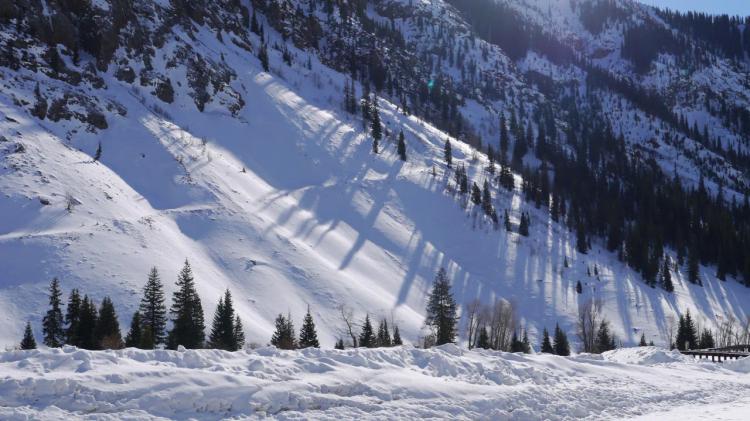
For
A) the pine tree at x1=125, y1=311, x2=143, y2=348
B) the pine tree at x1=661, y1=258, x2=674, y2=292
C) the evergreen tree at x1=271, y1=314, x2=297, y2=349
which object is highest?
the pine tree at x1=661, y1=258, x2=674, y2=292

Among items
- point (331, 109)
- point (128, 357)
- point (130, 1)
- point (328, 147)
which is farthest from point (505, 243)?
point (128, 357)

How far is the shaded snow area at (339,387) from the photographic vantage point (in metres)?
14.0

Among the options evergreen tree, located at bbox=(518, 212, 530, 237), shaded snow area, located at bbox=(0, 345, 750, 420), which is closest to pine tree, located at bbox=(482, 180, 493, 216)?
evergreen tree, located at bbox=(518, 212, 530, 237)

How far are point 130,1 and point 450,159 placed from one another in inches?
2657

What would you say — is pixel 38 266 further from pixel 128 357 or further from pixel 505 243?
pixel 505 243

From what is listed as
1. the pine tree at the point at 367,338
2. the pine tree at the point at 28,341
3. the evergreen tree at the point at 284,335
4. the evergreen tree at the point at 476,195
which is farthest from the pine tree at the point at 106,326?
the evergreen tree at the point at 476,195

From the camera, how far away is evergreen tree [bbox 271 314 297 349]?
4439cm

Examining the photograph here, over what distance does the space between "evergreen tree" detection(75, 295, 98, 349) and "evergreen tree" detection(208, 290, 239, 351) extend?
858 cm

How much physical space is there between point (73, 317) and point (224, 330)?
36.7 ft

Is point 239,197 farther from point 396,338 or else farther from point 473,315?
point 473,315

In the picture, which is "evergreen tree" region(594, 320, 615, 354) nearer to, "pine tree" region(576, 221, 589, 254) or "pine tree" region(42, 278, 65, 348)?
"pine tree" region(576, 221, 589, 254)

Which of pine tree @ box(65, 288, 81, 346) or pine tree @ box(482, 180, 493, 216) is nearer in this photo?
pine tree @ box(65, 288, 81, 346)

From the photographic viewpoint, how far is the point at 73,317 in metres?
42.3

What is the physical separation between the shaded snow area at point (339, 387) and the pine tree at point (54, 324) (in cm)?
2925
